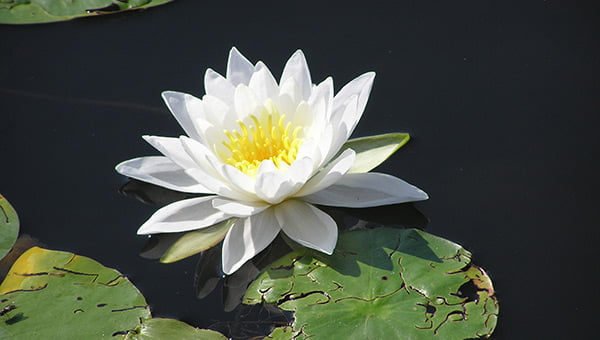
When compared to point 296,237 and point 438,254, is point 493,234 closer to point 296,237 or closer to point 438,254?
point 438,254

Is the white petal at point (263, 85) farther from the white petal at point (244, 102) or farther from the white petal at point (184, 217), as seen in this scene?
the white petal at point (184, 217)

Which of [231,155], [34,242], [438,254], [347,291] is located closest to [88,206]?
[34,242]

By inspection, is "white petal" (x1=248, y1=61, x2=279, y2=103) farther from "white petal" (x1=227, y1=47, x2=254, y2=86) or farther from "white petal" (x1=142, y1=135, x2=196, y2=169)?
"white petal" (x1=142, y1=135, x2=196, y2=169)

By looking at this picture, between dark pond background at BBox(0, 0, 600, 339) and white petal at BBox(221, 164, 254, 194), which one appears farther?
dark pond background at BBox(0, 0, 600, 339)

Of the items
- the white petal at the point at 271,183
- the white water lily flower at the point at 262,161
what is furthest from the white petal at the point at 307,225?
the white petal at the point at 271,183

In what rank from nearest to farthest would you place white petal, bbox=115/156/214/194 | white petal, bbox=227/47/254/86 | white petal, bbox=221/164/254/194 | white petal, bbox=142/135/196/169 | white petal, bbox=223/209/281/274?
white petal, bbox=221/164/254/194, white petal, bbox=223/209/281/274, white petal, bbox=142/135/196/169, white petal, bbox=115/156/214/194, white petal, bbox=227/47/254/86

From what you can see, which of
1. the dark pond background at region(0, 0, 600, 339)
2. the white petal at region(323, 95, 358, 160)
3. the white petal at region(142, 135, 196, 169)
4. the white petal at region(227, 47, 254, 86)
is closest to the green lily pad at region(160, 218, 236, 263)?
the dark pond background at region(0, 0, 600, 339)
